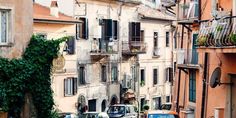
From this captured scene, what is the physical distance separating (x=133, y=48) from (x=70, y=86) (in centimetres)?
1053

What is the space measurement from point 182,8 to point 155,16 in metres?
24.5

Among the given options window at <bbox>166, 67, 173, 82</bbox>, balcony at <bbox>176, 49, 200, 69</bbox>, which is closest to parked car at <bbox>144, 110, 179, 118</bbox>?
balcony at <bbox>176, 49, 200, 69</bbox>

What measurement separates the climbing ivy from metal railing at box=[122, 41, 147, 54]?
25.6m

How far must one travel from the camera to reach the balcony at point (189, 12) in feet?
96.8

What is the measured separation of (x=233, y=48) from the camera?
2142 centimetres

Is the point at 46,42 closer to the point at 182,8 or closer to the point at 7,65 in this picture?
the point at 7,65

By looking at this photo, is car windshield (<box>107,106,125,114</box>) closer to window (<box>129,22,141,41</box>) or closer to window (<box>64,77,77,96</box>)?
window (<box>64,77,77,96</box>)

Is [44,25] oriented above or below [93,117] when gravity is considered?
above

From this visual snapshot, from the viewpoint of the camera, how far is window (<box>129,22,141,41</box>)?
5272 cm

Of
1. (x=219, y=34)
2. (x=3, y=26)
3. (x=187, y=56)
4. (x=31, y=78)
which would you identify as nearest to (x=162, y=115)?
(x=187, y=56)

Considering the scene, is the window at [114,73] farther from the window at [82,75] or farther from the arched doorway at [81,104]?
the arched doorway at [81,104]

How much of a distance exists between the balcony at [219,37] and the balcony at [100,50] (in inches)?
882

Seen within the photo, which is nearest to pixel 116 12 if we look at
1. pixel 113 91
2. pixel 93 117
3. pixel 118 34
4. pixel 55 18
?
pixel 118 34

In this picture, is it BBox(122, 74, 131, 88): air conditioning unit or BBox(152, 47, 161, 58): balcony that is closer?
BBox(122, 74, 131, 88): air conditioning unit
